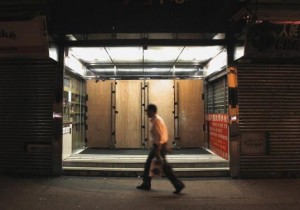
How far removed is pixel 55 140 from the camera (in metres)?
8.29

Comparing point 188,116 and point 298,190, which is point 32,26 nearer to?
point 188,116

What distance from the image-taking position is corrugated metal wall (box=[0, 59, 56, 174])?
8344 millimetres

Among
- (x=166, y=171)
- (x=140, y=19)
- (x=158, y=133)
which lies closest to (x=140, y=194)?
(x=166, y=171)

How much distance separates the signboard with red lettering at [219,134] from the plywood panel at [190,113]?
473mm

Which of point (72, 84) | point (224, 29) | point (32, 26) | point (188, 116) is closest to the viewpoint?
point (32, 26)

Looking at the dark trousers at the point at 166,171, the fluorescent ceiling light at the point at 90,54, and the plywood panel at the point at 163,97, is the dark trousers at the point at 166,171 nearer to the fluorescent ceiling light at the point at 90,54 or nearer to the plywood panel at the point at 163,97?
the fluorescent ceiling light at the point at 90,54

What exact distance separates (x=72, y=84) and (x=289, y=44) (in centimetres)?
658

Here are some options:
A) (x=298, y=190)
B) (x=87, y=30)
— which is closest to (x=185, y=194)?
(x=298, y=190)

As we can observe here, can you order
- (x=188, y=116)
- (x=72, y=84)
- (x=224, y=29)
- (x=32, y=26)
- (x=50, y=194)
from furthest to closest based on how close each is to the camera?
(x=188, y=116), (x=72, y=84), (x=224, y=29), (x=32, y=26), (x=50, y=194)

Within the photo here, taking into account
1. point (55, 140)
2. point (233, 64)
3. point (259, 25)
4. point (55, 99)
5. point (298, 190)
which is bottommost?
point (298, 190)

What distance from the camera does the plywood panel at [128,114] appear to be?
11117mm

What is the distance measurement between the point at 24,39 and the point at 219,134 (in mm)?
6131

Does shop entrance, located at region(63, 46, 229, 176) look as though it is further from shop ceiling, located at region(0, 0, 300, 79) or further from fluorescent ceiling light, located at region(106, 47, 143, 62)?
shop ceiling, located at region(0, 0, 300, 79)

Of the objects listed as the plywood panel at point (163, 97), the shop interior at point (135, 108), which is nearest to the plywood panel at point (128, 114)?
the shop interior at point (135, 108)
